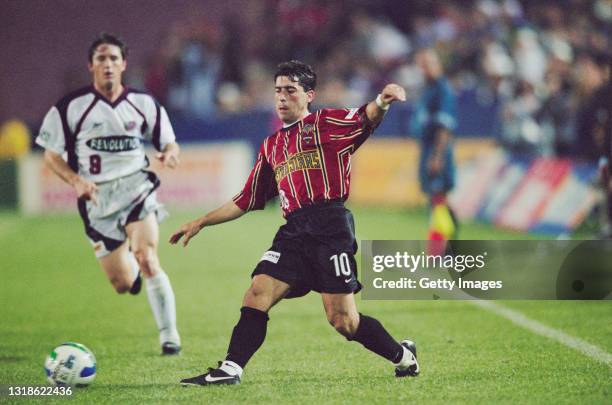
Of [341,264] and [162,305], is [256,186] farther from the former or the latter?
[162,305]

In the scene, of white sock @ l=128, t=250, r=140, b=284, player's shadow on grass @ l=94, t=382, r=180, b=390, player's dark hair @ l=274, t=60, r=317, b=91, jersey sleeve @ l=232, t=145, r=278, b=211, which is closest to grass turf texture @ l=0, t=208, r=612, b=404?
player's shadow on grass @ l=94, t=382, r=180, b=390

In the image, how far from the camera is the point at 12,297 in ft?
38.2

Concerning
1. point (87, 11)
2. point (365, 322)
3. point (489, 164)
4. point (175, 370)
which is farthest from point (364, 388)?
point (87, 11)

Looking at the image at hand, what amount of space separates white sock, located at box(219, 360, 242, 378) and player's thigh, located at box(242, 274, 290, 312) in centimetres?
35

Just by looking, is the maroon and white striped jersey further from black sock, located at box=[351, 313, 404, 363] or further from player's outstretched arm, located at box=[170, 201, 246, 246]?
black sock, located at box=[351, 313, 404, 363]

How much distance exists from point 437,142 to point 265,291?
23.0 ft

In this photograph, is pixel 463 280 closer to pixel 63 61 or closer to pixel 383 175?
pixel 383 175

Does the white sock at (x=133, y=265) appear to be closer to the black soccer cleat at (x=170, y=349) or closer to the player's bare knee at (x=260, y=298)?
the black soccer cleat at (x=170, y=349)

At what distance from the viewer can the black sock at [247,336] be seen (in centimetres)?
645

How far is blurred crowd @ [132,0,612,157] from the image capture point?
727 inches

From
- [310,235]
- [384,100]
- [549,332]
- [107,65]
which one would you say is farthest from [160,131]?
[549,332]

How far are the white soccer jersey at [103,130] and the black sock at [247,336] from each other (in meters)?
2.20

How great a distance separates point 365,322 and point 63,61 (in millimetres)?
19030

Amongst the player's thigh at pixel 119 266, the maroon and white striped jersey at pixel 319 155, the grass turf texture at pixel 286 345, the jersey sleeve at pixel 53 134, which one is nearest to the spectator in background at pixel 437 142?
the grass turf texture at pixel 286 345
